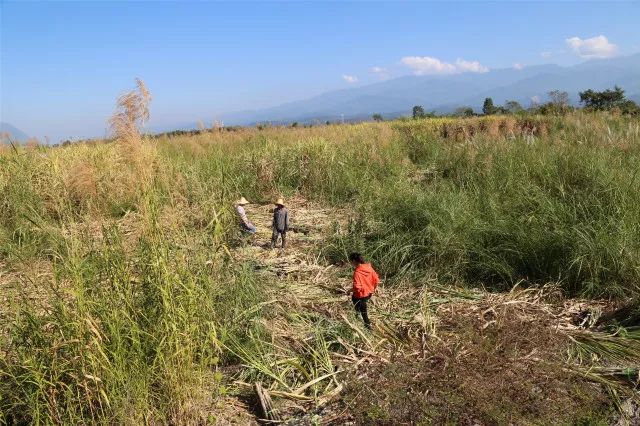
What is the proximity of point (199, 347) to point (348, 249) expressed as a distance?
9.18 feet

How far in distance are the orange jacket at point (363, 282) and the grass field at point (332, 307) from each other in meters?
0.27

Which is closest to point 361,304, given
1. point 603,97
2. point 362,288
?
point 362,288

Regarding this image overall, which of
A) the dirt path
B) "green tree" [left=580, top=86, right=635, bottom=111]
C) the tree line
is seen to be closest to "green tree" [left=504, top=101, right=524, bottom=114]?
the tree line

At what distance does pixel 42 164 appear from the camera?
24.3 feet

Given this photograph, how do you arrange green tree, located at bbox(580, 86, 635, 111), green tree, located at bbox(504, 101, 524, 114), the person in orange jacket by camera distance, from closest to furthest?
the person in orange jacket → green tree, located at bbox(504, 101, 524, 114) → green tree, located at bbox(580, 86, 635, 111)

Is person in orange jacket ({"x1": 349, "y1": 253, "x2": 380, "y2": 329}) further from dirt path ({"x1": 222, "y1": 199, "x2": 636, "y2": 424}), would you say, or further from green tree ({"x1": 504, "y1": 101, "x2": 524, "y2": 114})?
green tree ({"x1": 504, "y1": 101, "x2": 524, "y2": 114})

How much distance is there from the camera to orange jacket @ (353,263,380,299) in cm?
377

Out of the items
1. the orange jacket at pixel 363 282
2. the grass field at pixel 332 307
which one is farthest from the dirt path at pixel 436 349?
the orange jacket at pixel 363 282

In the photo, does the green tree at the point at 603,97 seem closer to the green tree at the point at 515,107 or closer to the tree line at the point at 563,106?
the tree line at the point at 563,106

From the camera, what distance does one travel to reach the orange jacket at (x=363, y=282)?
148 inches

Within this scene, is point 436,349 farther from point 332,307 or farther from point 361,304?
point 332,307

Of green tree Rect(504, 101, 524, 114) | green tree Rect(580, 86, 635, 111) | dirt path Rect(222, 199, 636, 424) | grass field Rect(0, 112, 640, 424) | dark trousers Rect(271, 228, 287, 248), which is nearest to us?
grass field Rect(0, 112, 640, 424)

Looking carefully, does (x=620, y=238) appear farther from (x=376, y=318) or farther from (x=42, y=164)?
(x=42, y=164)

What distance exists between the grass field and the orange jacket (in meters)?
0.27
